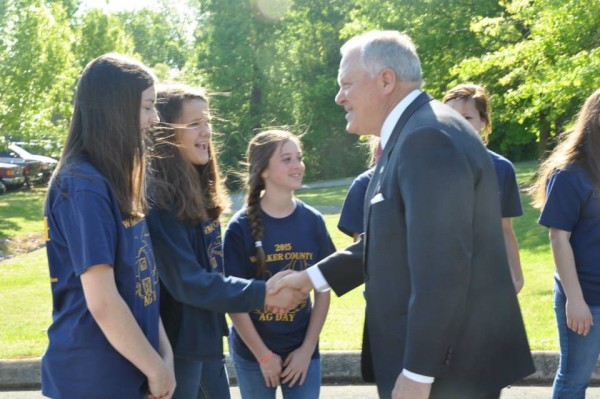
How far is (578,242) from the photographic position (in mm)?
4969

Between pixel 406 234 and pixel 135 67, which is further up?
pixel 135 67

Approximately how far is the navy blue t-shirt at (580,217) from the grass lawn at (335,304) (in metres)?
2.80

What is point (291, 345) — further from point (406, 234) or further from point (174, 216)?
point (406, 234)

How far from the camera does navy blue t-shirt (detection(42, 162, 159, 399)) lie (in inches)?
119

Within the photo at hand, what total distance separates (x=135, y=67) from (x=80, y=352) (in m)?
1.08

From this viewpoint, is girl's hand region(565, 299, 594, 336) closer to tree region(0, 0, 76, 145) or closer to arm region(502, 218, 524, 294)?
arm region(502, 218, 524, 294)

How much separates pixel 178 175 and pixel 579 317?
2.42m

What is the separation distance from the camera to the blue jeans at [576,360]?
4.89 m

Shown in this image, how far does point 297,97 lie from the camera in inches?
1886


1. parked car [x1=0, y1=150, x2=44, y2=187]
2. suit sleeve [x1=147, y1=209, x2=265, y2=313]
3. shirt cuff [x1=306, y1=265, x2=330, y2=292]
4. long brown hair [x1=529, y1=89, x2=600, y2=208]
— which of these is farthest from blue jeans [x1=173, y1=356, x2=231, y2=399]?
parked car [x1=0, y1=150, x2=44, y2=187]

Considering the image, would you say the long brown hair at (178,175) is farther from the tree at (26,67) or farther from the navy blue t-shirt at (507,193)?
the tree at (26,67)

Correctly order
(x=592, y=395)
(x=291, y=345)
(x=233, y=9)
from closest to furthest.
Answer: (x=291, y=345) < (x=592, y=395) < (x=233, y=9)

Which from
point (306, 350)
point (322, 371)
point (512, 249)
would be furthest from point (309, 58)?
point (306, 350)

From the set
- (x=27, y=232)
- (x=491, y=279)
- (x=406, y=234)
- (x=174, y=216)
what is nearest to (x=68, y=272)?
(x=174, y=216)
